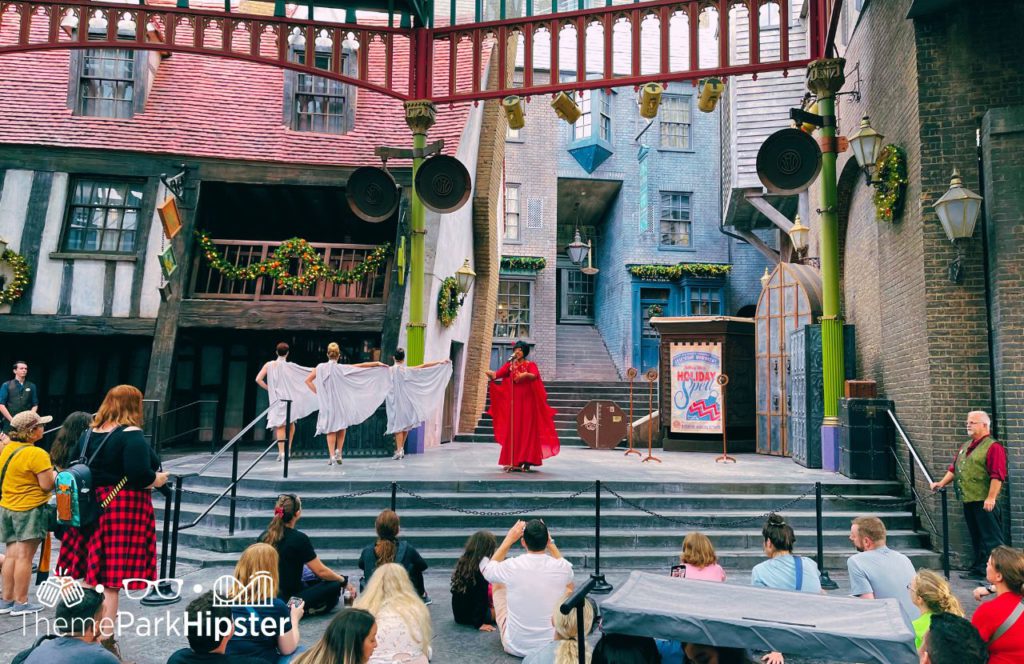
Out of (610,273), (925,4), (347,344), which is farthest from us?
(610,273)

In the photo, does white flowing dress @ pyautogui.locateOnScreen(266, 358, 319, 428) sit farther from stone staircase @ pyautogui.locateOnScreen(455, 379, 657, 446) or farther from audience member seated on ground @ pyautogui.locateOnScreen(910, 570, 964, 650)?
audience member seated on ground @ pyautogui.locateOnScreen(910, 570, 964, 650)

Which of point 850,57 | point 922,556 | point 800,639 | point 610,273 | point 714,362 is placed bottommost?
point 922,556

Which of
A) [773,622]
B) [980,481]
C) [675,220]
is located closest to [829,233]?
[980,481]

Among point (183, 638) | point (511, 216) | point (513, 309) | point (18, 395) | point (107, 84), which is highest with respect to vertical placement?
point (107, 84)

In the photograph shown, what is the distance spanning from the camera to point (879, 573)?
460 centimetres

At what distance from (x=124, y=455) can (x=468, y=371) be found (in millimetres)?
12389

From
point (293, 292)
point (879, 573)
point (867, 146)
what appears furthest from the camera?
point (293, 292)

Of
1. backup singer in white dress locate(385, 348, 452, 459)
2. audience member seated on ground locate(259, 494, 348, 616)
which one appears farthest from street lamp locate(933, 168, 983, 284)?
audience member seated on ground locate(259, 494, 348, 616)

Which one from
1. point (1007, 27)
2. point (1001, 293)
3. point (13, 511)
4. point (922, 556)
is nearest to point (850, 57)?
point (1007, 27)

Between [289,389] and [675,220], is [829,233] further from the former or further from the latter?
[675,220]

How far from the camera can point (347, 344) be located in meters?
14.9

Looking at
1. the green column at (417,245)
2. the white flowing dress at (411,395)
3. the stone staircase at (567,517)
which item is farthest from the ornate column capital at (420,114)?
the stone staircase at (567,517)

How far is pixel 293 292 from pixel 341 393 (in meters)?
3.48

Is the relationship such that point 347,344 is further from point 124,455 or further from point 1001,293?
point 1001,293
